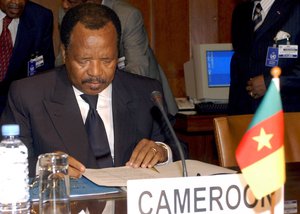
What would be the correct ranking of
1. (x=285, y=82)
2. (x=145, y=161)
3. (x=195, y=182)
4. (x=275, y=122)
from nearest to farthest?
(x=275, y=122) < (x=195, y=182) < (x=145, y=161) < (x=285, y=82)

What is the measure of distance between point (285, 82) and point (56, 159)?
2.18 m

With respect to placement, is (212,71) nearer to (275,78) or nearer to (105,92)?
(105,92)

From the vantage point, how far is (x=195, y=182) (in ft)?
5.83

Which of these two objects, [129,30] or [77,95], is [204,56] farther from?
[77,95]

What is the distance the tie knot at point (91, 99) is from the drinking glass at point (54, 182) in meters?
0.67

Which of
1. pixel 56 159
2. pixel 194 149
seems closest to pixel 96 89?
pixel 56 159

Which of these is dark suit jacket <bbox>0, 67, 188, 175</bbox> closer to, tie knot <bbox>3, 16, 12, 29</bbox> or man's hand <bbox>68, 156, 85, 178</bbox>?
man's hand <bbox>68, 156, 85, 178</bbox>

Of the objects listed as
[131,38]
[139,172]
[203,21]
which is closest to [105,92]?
[139,172]

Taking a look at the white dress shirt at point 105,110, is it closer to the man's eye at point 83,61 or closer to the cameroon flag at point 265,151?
the man's eye at point 83,61

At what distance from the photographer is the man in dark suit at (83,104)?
273cm

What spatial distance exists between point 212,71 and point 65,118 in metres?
2.65

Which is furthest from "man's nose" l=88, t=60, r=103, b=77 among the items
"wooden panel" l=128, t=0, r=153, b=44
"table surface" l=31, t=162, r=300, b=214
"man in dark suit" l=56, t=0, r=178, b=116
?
"wooden panel" l=128, t=0, r=153, b=44

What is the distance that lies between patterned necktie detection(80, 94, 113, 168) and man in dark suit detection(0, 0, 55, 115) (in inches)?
56.3

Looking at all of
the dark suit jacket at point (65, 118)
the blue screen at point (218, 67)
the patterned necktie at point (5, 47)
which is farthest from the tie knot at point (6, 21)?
the blue screen at point (218, 67)
